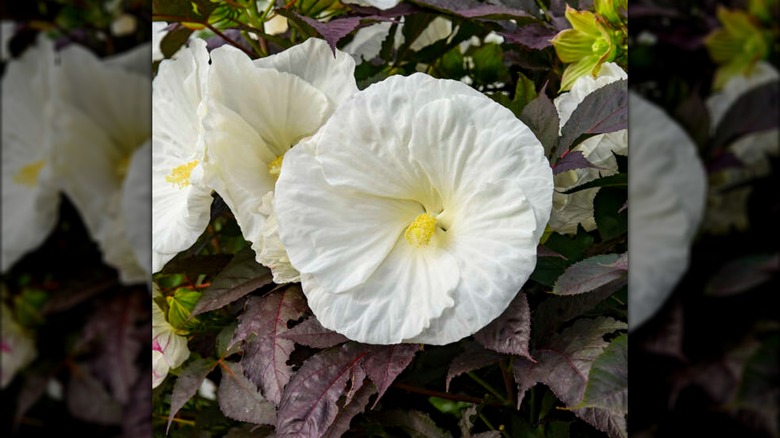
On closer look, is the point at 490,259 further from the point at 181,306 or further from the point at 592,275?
the point at 181,306

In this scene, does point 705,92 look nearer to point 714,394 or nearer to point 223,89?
point 714,394

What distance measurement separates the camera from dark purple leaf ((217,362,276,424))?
44 cm

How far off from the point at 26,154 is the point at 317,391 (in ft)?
0.67

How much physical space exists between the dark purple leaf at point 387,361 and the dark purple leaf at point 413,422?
52 mm

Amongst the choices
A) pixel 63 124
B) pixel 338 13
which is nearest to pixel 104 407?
pixel 63 124

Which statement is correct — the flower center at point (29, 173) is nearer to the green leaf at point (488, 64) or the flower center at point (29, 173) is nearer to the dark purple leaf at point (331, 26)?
the dark purple leaf at point (331, 26)

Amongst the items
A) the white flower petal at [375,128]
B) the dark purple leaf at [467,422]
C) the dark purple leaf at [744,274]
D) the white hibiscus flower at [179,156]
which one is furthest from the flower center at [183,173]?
the dark purple leaf at [744,274]

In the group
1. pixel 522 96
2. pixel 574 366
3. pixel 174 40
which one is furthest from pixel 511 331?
pixel 174 40

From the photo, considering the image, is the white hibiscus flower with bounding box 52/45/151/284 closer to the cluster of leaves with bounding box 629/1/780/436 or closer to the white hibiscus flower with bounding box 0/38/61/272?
the white hibiscus flower with bounding box 0/38/61/272

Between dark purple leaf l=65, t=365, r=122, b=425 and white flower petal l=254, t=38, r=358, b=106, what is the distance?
0.20 metres

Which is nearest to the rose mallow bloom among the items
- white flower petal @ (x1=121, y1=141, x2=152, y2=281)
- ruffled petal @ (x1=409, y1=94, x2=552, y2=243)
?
ruffled petal @ (x1=409, y1=94, x2=552, y2=243)

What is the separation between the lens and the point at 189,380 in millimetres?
463

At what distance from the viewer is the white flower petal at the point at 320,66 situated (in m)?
0.43

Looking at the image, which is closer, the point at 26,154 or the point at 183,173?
the point at 26,154
